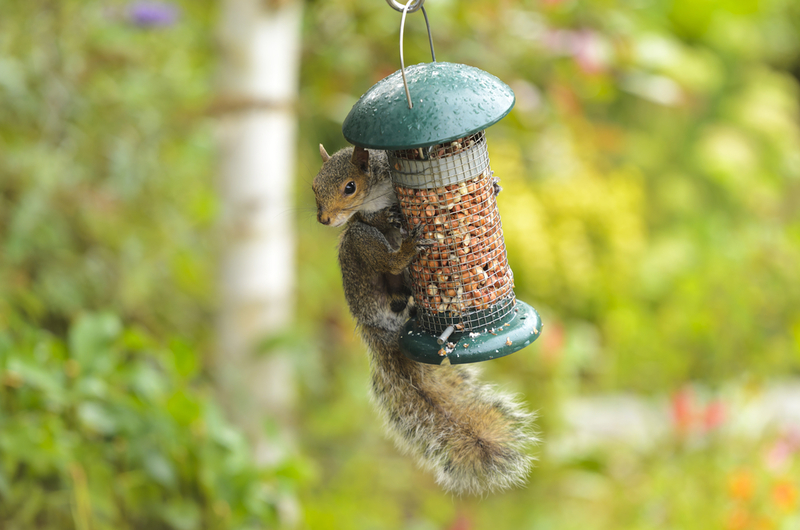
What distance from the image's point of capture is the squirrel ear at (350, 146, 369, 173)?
5.26ft

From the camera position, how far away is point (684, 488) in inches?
132

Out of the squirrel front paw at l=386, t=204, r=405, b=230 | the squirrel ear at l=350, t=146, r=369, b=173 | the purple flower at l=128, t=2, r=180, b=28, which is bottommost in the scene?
the squirrel front paw at l=386, t=204, r=405, b=230

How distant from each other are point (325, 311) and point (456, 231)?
3352 mm

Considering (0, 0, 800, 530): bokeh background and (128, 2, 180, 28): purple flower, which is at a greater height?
(128, 2, 180, 28): purple flower

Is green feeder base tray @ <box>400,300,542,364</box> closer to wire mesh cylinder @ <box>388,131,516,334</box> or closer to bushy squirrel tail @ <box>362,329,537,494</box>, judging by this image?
wire mesh cylinder @ <box>388,131,516,334</box>

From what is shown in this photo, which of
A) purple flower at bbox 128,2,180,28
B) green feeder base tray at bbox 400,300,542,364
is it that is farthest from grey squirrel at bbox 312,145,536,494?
purple flower at bbox 128,2,180,28

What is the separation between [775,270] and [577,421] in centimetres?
189

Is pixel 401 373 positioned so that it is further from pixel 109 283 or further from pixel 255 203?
pixel 109 283

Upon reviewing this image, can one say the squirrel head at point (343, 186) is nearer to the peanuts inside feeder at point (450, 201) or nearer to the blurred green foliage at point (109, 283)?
the peanuts inside feeder at point (450, 201)

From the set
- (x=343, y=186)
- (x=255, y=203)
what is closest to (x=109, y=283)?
(x=255, y=203)

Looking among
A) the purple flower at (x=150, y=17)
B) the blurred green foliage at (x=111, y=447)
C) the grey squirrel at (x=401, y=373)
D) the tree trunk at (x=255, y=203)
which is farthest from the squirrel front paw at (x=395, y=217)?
the purple flower at (x=150, y=17)

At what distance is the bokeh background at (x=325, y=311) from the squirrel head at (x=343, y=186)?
0.18 meters

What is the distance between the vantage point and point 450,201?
1538 millimetres

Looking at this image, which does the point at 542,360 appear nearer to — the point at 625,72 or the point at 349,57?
the point at 625,72
